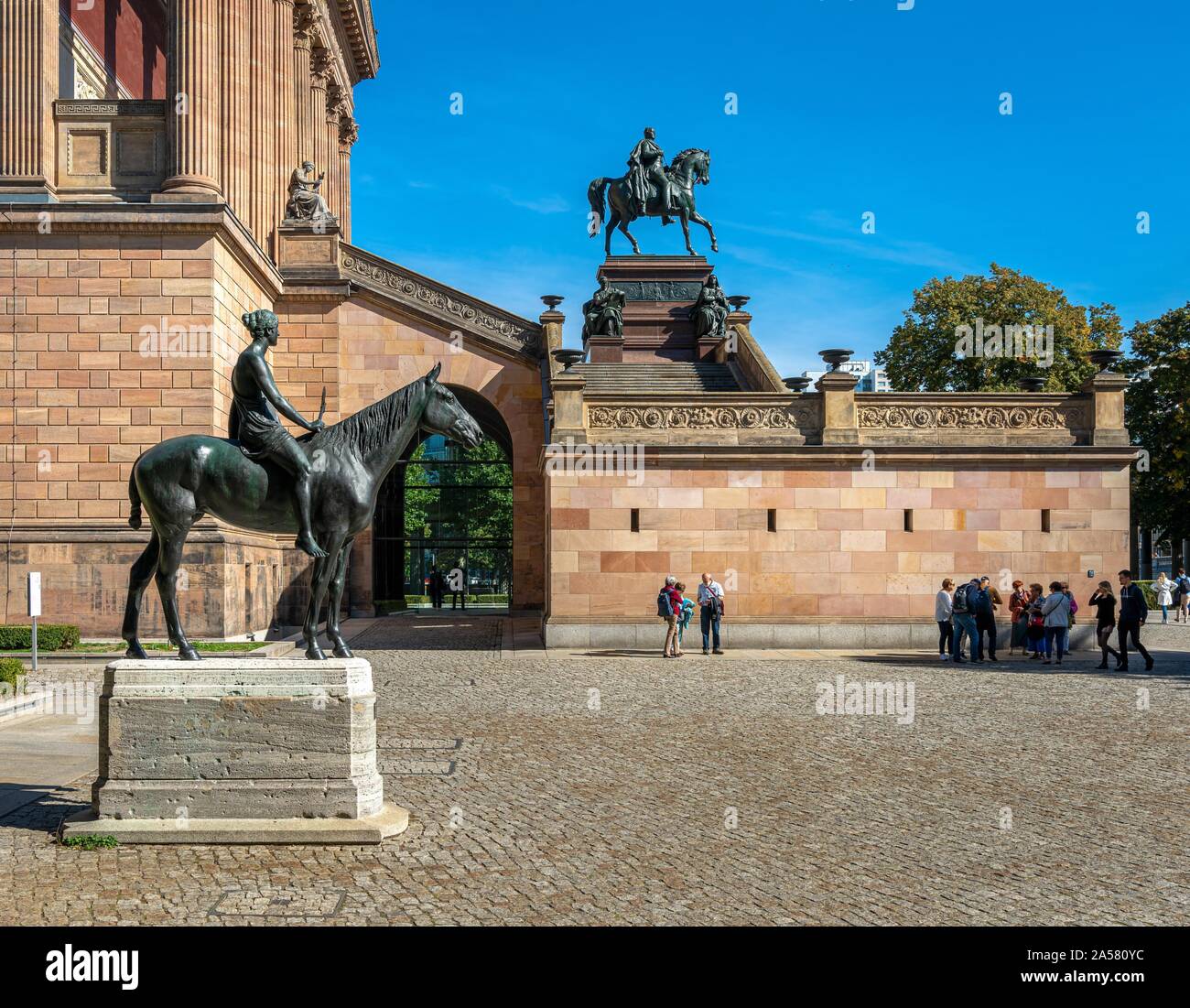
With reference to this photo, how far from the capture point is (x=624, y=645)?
24703mm

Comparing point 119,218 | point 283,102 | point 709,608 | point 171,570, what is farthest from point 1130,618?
point 283,102

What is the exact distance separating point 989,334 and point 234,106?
36422 millimetres

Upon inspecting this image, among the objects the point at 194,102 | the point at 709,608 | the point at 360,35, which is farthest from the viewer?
the point at 360,35

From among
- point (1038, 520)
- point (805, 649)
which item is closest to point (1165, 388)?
point (1038, 520)

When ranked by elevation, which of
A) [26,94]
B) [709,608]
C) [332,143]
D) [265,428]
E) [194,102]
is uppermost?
[332,143]

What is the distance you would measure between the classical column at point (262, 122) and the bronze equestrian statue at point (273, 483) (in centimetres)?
2303

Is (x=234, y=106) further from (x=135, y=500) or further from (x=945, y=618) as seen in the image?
(x=135, y=500)

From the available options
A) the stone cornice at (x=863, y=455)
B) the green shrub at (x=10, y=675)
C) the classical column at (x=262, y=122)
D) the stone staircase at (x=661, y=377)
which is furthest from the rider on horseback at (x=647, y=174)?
the green shrub at (x=10, y=675)

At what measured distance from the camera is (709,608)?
2358cm

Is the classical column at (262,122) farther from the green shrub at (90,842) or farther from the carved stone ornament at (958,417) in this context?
the green shrub at (90,842)

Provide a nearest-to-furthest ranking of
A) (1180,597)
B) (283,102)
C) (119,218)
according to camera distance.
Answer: (119,218) < (283,102) < (1180,597)

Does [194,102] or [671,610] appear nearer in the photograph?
[671,610]
